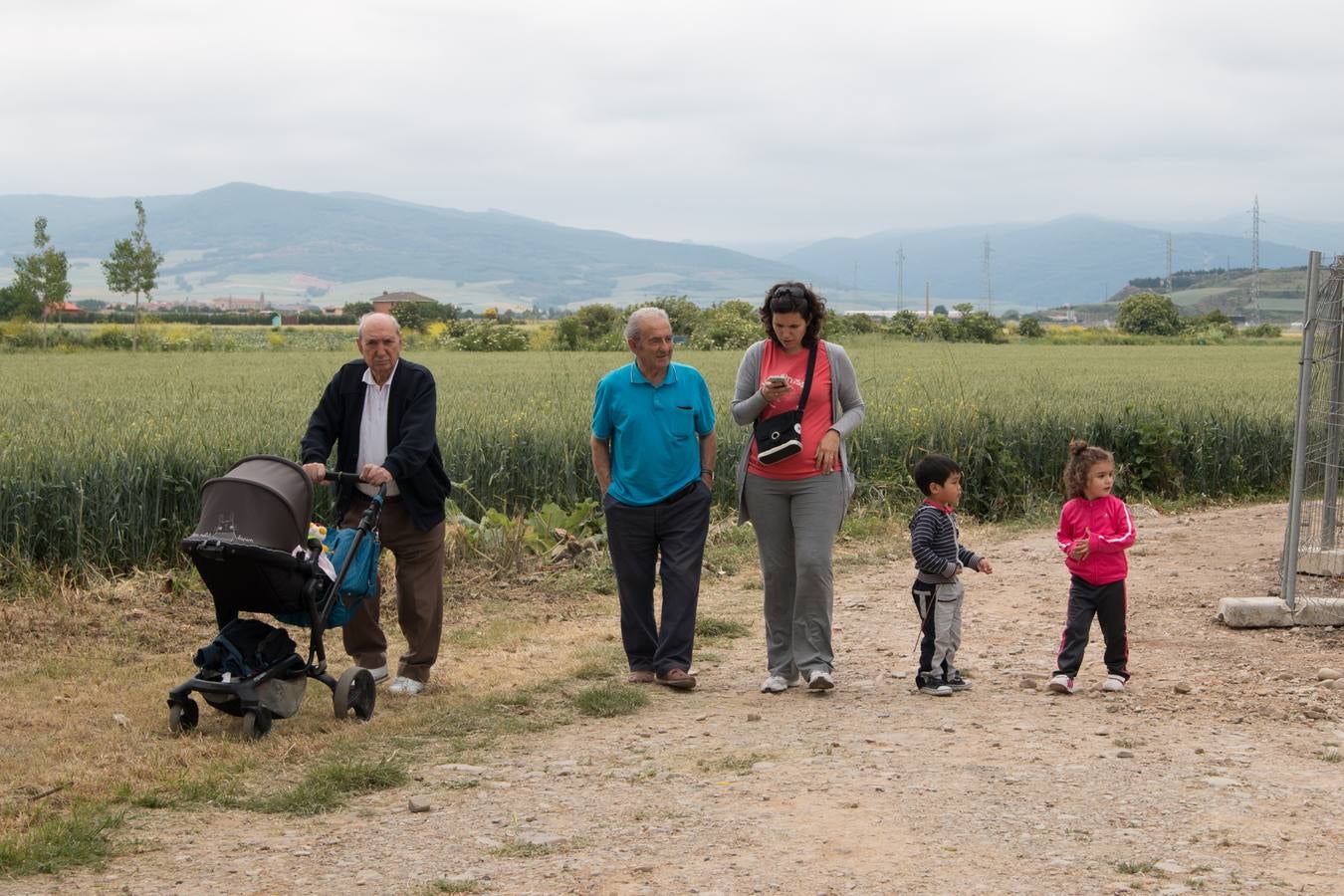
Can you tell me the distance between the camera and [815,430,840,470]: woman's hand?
6.74 meters

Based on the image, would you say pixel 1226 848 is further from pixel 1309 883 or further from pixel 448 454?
pixel 448 454

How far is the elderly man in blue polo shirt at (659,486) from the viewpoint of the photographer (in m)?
7.12

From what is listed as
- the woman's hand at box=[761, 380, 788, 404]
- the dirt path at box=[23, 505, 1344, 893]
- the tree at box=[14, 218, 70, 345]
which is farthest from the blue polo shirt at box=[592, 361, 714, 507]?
the tree at box=[14, 218, 70, 345]

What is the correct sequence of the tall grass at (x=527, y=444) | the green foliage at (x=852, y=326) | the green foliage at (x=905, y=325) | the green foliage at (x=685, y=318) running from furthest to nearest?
1. the green foliage at (x=905, y=325)
2. the green foliage at (x=852, y=326)
3. the green foliage at (x=685, y=318)
4. the tall grass at (x=527, y=444)

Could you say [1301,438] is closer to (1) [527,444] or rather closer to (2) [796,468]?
(2) [796,468]

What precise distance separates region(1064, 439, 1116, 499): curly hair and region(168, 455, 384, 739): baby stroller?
3.56 metres

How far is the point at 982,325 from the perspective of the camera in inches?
2798

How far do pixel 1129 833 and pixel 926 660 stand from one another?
7.61 ft

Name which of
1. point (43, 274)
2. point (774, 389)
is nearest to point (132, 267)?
point (43, 274)

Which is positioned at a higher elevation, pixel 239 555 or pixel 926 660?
pixel 239 555

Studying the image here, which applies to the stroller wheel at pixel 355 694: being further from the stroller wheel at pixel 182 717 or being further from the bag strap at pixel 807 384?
the bag strap at pixel 807 384

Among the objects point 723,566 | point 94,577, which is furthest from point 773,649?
point 94,577

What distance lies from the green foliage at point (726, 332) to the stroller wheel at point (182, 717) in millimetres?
43956

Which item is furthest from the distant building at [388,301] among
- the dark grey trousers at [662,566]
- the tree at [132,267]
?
the tree at [132,267]
